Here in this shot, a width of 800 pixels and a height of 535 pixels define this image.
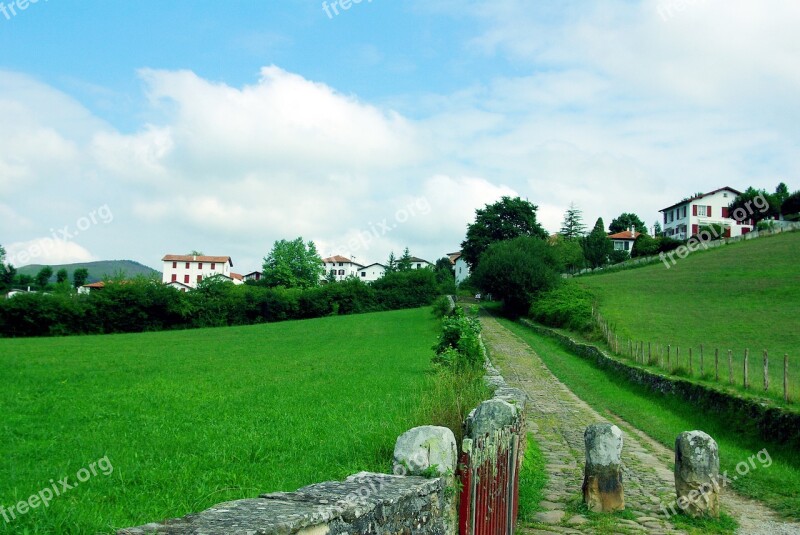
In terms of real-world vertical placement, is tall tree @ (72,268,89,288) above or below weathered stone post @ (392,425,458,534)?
above

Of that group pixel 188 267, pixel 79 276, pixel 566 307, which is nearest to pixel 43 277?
pixel 79 276

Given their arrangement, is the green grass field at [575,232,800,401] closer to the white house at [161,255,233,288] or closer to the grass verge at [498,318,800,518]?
the grass verge at [498,318,800,518]

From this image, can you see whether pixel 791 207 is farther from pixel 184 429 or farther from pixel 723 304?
pixel 184 429

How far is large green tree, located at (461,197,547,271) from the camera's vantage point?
7831cm

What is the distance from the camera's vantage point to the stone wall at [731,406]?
1277 cm

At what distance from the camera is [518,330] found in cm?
4456

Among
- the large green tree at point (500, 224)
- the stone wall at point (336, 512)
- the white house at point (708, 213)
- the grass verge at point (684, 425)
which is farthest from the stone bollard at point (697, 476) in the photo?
the white house at point (708, 213)

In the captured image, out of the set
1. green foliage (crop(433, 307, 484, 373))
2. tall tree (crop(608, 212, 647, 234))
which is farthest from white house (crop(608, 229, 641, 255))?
green foliage (crop(433, 307, 484, 373))

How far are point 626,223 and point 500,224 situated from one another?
186 ft

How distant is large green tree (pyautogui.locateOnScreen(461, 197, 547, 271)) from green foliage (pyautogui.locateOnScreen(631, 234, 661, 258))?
12.6 meters

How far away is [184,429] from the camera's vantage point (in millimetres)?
10898

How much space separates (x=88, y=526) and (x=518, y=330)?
1613 inches

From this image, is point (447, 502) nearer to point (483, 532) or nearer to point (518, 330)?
point (483, 532)

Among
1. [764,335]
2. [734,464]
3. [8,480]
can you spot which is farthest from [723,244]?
[8,480]
